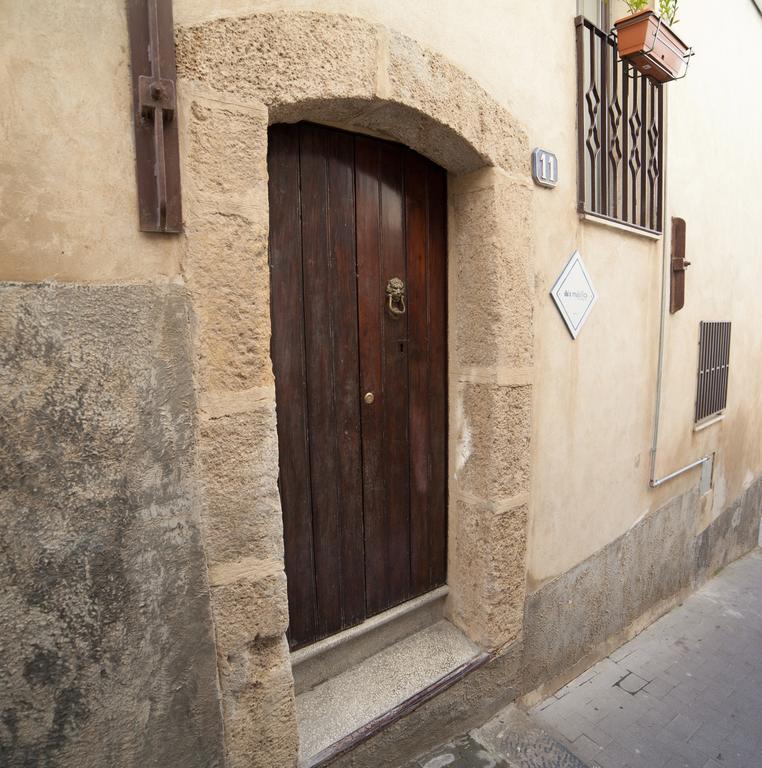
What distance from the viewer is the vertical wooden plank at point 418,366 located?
209 cm

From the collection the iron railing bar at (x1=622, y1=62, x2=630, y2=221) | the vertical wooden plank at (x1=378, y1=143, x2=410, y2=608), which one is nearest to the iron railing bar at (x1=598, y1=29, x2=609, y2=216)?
the iron railing bar at (x1=622, y1=62, x2=630, y2=221)

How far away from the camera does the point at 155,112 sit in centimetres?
121

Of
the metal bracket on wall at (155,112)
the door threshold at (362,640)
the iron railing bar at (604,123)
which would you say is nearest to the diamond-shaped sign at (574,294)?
the iron railing bar at (604,123)

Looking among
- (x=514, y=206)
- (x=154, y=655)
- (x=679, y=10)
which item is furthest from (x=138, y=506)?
(x=679, y=10)

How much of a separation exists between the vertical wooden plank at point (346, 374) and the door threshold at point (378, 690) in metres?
0.23

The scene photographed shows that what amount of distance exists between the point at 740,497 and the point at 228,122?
5.54 metres

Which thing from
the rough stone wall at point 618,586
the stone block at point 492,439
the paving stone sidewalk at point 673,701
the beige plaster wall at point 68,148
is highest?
the beige plaster wall at point 68,148

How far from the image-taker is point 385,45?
5.33 ft

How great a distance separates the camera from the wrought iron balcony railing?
2.48 metres

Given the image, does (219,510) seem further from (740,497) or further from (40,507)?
(740,497)

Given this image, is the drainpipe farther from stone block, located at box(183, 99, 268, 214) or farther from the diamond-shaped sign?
stone block, located at box(183, 99, 268, 214)

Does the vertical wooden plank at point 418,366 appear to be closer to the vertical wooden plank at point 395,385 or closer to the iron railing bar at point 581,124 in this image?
the vertical wooden plank at point 395,385

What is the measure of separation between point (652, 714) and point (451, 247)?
103 inches

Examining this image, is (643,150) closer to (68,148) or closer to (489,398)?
(489,398)
